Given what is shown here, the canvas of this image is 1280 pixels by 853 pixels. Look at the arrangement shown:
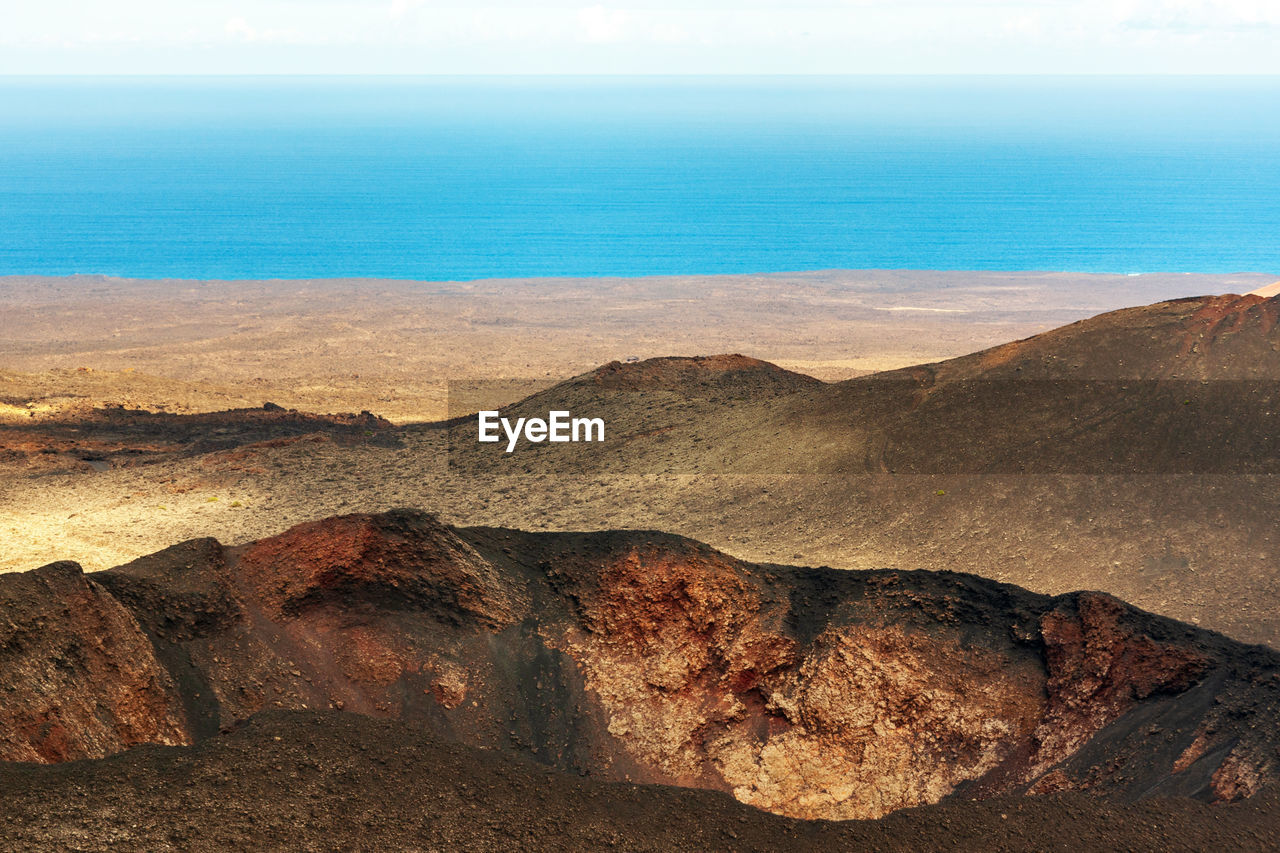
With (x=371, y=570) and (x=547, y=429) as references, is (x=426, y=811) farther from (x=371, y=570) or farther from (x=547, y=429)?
(x=547, y=429)

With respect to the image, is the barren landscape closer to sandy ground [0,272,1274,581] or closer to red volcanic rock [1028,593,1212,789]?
red volcanic rock [1028,593,1212,789]

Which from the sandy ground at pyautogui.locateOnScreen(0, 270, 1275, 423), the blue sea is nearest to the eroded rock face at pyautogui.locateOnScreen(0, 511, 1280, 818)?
the sandy ground at pyautogui.locateOnScreen(0, 270, 1275, 423)

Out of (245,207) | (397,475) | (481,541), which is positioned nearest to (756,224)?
(245,207)

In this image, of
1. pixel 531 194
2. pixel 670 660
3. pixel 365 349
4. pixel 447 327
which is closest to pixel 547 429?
pixel 670 660

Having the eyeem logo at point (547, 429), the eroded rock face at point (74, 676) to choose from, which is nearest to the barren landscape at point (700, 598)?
the eroded rock face at point (74, 676)

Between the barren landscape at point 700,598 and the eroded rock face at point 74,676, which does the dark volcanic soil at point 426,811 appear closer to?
the barren landscape at point 700,598

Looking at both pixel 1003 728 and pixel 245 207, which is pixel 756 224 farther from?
pixel 1003 728
